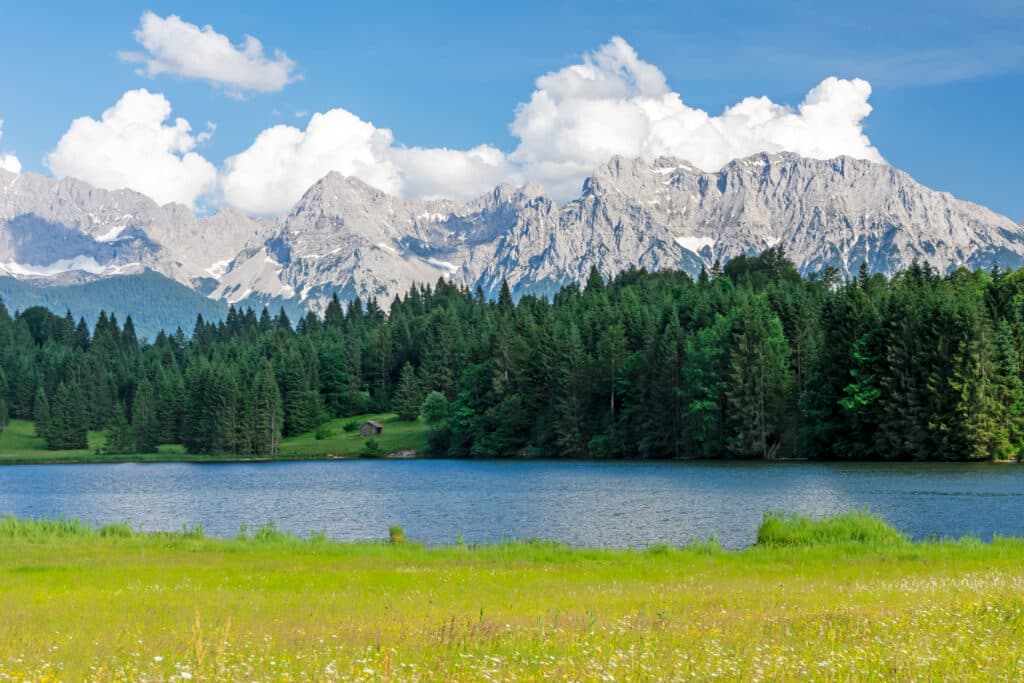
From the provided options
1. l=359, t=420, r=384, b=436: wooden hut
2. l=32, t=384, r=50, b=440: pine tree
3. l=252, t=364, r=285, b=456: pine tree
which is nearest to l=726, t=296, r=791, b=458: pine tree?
l=359, t=420, r=384, b=436: wooden hut

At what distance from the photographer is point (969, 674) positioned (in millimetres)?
12945

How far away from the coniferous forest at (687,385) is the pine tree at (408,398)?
0.27 metres

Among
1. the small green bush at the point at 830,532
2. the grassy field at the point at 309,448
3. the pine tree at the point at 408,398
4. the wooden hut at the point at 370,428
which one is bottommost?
the grassy field at the point at 309,448

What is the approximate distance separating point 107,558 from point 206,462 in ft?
396

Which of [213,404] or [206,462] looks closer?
[206,462]

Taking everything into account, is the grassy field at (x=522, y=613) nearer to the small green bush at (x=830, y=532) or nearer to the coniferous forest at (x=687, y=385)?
the small green bush at (x=830, y=532)

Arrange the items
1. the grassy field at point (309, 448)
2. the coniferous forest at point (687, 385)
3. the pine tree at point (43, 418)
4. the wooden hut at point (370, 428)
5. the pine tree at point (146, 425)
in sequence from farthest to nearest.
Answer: the pine tree at point (43, 418) → the pine tree at point (146, 425) → the wooden hut at point (370, 428) → the grassy field at point (309, 448) → the coniferous forest at point (687, 385)

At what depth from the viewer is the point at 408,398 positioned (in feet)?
583

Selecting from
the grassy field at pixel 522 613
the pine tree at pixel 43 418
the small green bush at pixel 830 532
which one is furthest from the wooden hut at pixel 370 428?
the small green bush at pixel 830 532

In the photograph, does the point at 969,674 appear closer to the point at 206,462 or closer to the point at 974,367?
the point at 974,367

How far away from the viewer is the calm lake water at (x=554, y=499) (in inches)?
1940

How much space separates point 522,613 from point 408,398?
15914 centimetres

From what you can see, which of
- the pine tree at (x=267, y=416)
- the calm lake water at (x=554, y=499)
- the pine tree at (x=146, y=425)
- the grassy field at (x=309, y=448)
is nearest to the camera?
the calm lake water at (x=554, y=499)

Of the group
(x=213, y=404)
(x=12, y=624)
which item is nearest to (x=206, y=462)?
(x=213, y=404)
